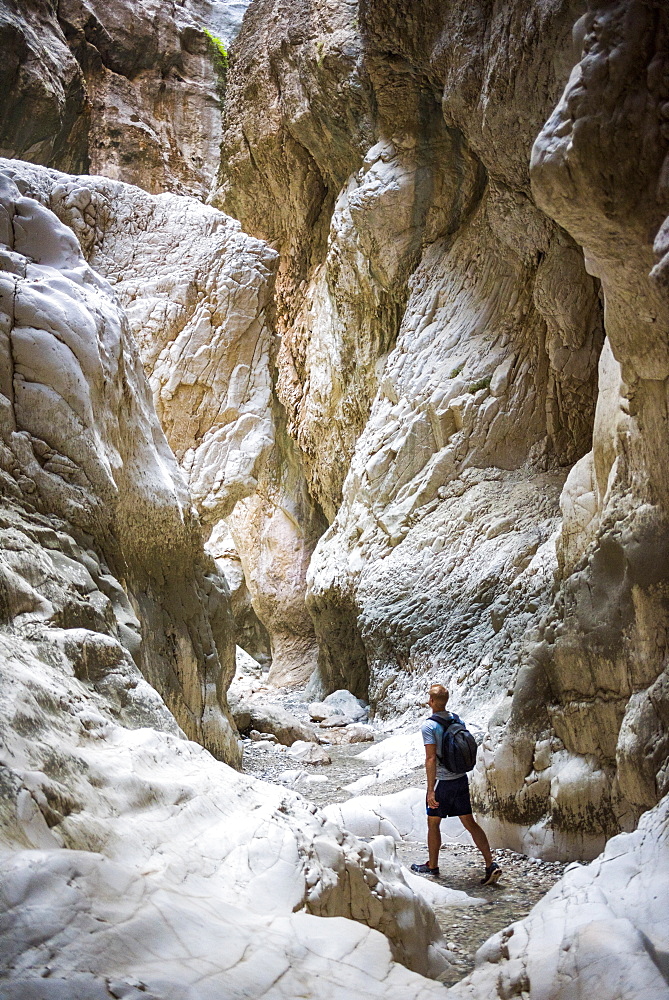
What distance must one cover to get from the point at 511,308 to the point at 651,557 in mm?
8162

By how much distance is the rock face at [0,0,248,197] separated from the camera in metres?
17.7

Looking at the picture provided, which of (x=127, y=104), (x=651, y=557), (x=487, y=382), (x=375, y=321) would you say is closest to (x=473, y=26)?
(x=487, y=382)

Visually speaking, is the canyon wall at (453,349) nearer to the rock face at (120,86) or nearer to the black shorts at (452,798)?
the rock face at (120,86)

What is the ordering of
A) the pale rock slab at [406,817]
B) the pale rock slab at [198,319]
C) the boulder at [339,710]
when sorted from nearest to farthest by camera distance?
the pale rock slab at [406,817]
the pale rock slab at [198,319]
the boulder at [339,710]

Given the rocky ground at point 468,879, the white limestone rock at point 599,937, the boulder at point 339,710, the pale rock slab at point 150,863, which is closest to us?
the pale rock slab at point 150,863

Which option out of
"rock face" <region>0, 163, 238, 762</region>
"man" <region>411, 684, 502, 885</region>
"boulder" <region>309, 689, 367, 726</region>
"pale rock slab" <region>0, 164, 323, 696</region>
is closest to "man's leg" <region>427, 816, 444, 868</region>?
"man" <region>411, 684, 502, 885</region>

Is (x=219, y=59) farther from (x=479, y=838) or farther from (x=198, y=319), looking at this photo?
(x=479, y=838)

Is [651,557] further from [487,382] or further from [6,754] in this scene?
[487,382]

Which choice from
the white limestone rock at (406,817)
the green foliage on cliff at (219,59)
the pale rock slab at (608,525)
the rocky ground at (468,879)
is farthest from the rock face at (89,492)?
the green foliage on cliff at (219,59)

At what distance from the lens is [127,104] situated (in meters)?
21.8

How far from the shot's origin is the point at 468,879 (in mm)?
5258

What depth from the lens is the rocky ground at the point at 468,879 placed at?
422cm

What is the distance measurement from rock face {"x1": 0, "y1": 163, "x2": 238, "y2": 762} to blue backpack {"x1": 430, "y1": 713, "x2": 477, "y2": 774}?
2.16 metres

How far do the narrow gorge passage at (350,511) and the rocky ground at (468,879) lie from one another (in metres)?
0.04
